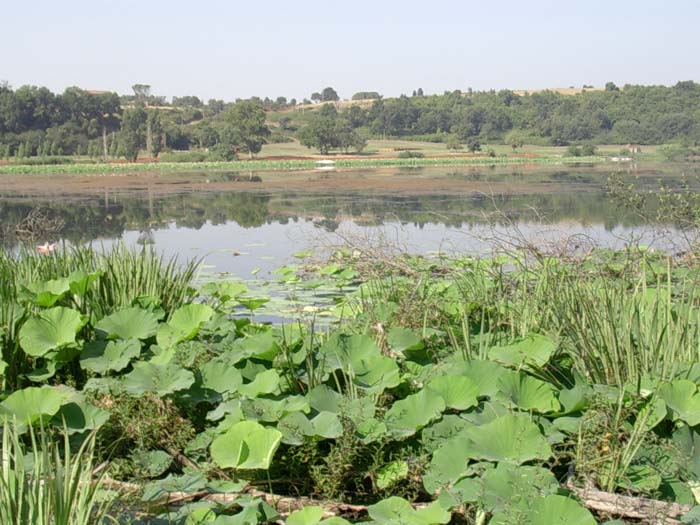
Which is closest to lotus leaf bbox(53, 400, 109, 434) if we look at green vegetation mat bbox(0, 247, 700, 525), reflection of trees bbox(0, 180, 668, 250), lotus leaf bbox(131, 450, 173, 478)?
green vegetation mat bbox(0, 247, 700, 525)

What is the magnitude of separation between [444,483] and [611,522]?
1.62 ft

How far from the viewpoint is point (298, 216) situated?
15.0 meters

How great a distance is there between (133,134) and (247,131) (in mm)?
8010

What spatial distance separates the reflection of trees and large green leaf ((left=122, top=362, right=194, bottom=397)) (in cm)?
880

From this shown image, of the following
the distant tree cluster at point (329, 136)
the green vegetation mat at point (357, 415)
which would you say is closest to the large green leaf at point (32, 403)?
the green vegetation mat at point (357, 415)

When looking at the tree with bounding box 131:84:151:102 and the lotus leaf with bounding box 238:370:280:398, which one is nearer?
the lotus leaf with bounding box 238:370:280:398

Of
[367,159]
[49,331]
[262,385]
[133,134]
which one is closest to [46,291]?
[49,331]

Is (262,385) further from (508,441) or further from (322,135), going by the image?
(322,135)

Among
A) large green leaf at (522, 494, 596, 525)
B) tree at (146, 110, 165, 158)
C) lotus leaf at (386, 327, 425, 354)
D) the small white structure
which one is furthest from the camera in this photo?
tree at (146, 110, 165, 158)

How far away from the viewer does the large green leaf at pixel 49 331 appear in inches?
133

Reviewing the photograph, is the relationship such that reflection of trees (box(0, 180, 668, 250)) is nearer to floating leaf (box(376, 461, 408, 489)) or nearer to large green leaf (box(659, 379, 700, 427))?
large green leaf (box(659, 379, 700, 427))

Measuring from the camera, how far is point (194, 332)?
369cm

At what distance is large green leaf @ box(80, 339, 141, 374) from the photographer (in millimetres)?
3383

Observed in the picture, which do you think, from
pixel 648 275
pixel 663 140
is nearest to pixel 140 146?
pixel 663 140
